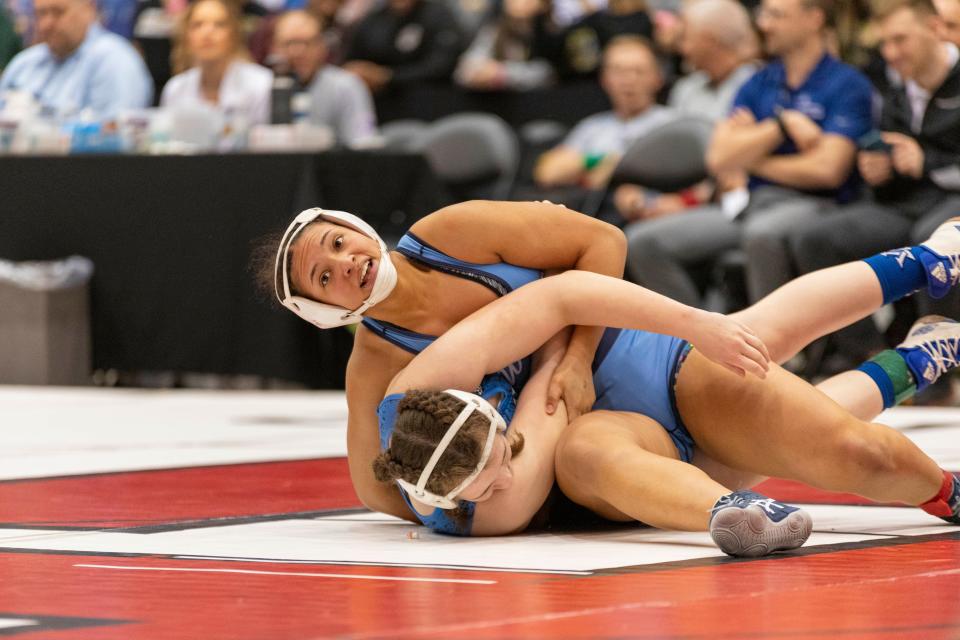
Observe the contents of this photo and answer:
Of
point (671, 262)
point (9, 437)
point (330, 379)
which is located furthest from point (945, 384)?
point (9, 437)

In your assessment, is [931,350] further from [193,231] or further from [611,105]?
[611,105]

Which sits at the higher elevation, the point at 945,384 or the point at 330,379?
the point at 945,384

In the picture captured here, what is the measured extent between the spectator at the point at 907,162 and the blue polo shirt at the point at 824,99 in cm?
16

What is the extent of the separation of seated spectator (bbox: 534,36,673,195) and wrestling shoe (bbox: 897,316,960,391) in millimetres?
3572

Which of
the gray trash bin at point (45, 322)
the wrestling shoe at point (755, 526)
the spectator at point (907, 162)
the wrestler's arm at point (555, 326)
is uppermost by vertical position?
the wrestler's arm at point (555, 326)

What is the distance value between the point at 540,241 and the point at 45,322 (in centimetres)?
459

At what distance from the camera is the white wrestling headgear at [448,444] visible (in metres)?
2.62

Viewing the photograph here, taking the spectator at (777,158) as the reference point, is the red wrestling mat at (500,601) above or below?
above

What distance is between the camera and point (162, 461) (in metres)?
4.43

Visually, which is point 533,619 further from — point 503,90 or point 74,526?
point 503,90

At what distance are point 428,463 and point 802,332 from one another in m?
0.86

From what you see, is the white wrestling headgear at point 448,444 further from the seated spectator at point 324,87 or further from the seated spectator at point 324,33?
the seated spectator at point 324,33

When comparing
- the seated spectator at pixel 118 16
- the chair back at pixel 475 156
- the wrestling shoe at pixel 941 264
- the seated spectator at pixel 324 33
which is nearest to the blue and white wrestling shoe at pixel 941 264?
the wrestling shoe at pixel 941 264

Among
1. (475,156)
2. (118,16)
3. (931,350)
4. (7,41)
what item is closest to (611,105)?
(475,156)
